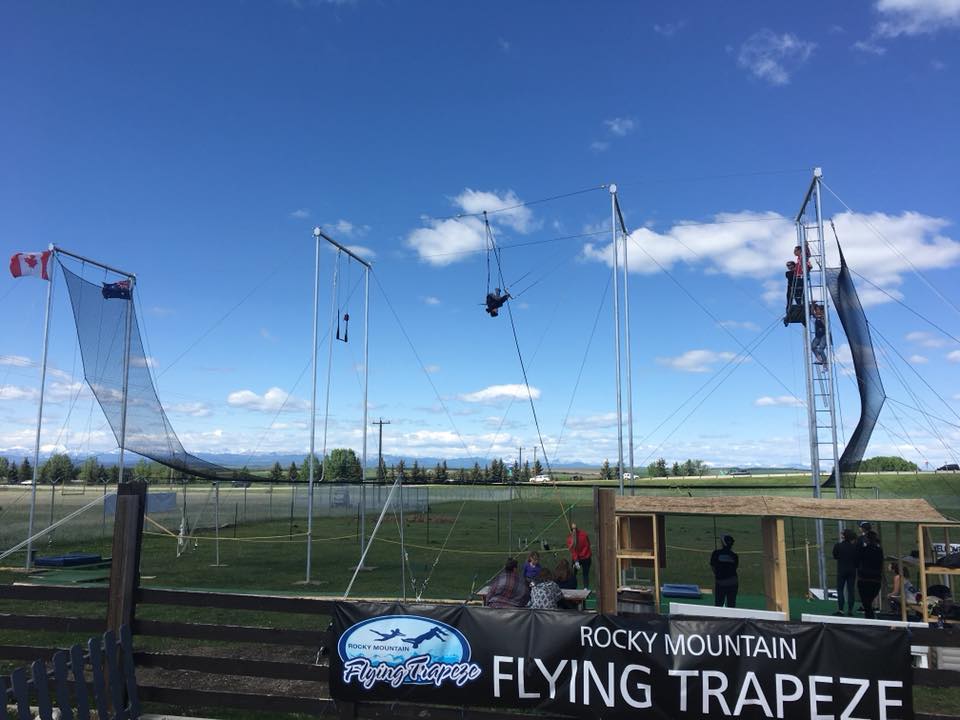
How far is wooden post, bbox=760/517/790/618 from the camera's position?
1112 centimetres

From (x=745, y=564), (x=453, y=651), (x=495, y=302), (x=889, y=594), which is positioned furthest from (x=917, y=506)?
(x=745, y=564)

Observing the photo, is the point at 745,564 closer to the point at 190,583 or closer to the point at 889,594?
the point at 889,594

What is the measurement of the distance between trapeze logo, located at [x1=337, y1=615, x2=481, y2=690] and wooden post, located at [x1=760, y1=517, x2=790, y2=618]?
285 inches

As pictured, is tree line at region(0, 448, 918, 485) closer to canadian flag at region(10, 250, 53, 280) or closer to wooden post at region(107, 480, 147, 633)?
canadian flag at region(10, 250, 53, 280)

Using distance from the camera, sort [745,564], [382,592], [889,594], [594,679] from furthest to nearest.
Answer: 1. [745,564]
2. [382,592]
3. [889,594]
4. [594,679]

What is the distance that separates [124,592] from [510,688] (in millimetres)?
4078

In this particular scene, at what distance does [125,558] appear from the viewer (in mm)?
6621

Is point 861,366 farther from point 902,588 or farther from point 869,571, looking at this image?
point 902,588

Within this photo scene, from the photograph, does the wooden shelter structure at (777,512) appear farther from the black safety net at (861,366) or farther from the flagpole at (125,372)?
the flagpole at (125,372)

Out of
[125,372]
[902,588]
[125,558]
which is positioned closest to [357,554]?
[125,372]

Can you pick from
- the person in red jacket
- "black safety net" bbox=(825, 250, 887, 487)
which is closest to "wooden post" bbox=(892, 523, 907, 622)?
"black safety net" bbox=(825, 250, 887, 487)

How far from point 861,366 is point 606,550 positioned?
13852 mm

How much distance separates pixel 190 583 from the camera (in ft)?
53.1

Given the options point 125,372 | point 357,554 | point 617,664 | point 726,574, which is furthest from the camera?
point 357,554
